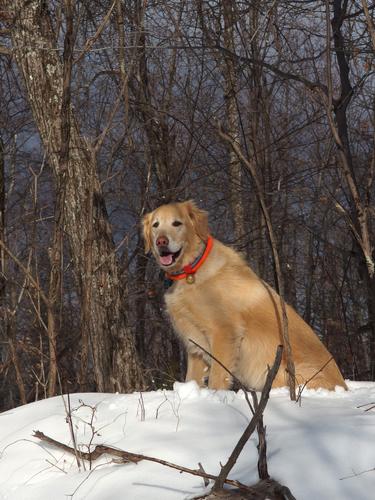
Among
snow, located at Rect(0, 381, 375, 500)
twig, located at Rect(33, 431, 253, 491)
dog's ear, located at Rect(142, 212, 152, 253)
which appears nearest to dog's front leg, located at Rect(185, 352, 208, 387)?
dog's ear, located at Rect(142, 212, 152, 253)

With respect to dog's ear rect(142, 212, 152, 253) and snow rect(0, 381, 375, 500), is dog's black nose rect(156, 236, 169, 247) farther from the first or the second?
snow rect(0, 381, 375, 500)

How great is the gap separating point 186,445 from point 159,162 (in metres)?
7.14

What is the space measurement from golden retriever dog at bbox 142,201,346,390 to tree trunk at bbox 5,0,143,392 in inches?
25.1

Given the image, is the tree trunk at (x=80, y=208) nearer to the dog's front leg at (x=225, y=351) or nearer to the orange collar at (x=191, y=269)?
the orange collar at (x=191, y=269)

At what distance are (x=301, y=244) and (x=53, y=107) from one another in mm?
7333

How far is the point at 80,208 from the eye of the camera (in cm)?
519

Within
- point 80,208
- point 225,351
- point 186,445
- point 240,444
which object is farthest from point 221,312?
point 240,444

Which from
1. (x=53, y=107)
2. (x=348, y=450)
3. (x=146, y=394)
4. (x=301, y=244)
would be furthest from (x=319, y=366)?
(x=301, y=244)

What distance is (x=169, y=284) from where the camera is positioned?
195 inches

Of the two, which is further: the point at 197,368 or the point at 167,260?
the point at 167,260

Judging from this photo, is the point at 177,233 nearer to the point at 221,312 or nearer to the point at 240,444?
the point at 221,312

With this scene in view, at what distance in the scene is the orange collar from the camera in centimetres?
461

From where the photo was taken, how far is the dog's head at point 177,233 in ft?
15.6

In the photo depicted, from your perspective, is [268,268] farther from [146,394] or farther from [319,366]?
[146,394]
